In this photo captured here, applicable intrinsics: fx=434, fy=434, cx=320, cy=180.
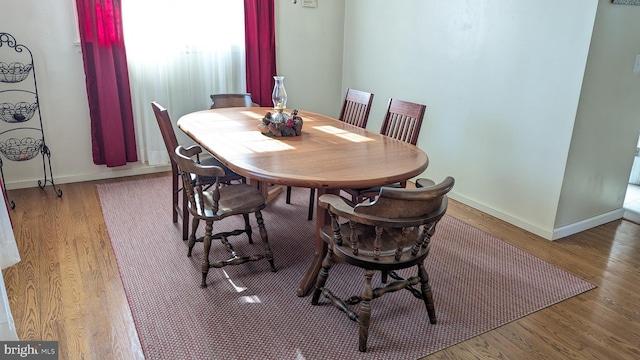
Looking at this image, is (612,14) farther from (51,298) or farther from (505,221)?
(51,298)

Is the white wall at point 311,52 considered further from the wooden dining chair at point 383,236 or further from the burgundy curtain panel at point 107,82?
the wooden dining chair at point 383,236

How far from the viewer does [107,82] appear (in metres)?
3.64

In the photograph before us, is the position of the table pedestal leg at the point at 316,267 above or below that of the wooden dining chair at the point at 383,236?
below

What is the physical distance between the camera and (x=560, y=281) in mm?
2438

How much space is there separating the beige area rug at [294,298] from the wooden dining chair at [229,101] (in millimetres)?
1126

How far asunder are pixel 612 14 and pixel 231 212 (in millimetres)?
2531

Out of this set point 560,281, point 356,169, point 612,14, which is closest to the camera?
point 356,169

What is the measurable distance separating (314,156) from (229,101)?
1807mm

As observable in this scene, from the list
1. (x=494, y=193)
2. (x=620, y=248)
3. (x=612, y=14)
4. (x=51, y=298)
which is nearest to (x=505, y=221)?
(x=494, y=193)

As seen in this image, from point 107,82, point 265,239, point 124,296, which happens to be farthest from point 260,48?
point 124,296

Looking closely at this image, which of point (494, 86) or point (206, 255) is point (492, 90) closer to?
point (494, 86)

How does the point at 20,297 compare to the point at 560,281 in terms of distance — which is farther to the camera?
the point at 560,281

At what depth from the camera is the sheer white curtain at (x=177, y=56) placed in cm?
371

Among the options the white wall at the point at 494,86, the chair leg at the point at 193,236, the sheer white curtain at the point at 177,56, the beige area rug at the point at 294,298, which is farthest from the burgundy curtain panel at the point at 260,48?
the chair leg at the point at 193,236
